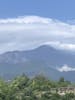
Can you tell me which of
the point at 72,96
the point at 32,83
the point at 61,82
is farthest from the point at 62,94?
the point at 61,82

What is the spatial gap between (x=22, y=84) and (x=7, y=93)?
19297 mm

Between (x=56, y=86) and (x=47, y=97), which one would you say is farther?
(x=56, y=86)

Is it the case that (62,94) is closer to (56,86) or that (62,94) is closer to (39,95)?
(39,95)

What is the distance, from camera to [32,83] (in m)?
147

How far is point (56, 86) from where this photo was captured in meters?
149

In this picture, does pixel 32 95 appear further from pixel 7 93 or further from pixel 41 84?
pixel 41 84

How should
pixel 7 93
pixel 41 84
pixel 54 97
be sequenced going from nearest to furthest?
pixel 54 97, pixel 7 93, pixel 41 84

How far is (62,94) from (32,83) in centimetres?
2322

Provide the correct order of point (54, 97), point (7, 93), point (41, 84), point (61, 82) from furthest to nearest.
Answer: point (61, 82)
point (41, 84)
point (7, 93)
point (54, 97)

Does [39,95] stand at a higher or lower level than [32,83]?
lower

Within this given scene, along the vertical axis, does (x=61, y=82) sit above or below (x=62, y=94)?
above

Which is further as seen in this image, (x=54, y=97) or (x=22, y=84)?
(x=22, y=84)

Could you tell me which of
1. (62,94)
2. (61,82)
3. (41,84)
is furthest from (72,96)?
(61,82)

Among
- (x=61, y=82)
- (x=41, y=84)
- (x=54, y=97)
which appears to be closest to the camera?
(x=54, y=97)
